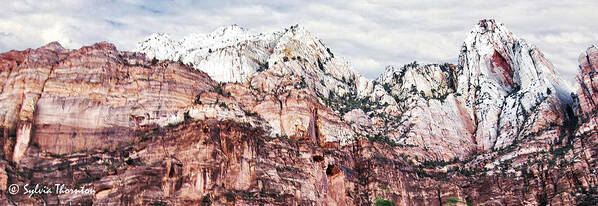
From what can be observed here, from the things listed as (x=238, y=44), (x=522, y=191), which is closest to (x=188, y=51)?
(x=238, y=44)

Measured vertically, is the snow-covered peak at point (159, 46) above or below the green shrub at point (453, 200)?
above

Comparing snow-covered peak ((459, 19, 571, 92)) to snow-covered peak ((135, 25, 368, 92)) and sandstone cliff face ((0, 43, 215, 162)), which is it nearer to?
snow-covered peak ((135, 25, 368, 92))

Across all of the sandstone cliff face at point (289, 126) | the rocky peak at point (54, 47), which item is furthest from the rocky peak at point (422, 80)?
the rocky peak at point (54, 47)

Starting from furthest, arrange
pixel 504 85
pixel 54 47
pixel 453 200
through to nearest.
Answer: pixel 504 85
pixel 453 200
pixel 54 47

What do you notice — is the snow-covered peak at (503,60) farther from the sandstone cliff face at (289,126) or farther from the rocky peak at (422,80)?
the rocky peak at (422,80)

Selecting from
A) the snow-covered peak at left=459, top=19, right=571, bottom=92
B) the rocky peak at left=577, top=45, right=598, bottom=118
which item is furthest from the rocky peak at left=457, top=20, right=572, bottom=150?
the rocky peak at left=577, top=45, right=598, bottom=118

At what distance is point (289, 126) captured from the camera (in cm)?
11231

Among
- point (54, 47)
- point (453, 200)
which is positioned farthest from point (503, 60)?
point (54, 47)

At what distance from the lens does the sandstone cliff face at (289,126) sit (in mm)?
94062

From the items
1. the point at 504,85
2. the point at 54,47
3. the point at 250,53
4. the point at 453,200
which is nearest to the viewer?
the point at 54,47

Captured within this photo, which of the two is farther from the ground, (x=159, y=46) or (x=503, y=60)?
(x=159, y=46)

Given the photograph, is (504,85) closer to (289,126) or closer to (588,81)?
(588,81)
